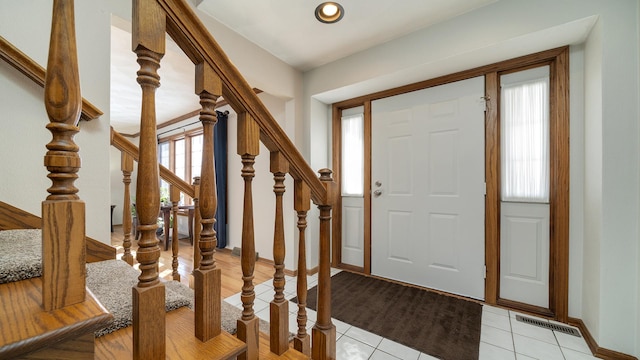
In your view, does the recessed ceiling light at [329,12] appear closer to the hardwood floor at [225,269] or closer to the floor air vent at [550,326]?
the hardwood floor at [225,269]

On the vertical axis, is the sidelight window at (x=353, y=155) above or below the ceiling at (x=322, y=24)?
below

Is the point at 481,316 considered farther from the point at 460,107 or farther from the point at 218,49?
the point at 218,49

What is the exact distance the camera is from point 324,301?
4.05 ft

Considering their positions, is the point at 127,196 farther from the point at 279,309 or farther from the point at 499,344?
the point at 499,344

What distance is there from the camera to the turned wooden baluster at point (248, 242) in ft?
2.80

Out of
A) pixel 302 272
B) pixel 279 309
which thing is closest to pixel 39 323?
pixel 279 309

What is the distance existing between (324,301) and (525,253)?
1.96m

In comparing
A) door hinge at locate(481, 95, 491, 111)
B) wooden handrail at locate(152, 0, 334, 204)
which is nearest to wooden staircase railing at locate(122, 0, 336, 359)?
wooden handrail at locate(152, 0, 334, 204)

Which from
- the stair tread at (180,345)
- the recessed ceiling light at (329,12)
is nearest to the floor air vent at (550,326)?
the stair tread at (180,345)

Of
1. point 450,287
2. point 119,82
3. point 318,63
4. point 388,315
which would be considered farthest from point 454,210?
point 119,82

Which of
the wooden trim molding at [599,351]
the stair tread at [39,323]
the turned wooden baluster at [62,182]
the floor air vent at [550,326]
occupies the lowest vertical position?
the floor air vent at [550,326]

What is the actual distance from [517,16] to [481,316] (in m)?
2.33

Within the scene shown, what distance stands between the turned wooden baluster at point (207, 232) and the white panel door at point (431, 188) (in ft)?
7.55

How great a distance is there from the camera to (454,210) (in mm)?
2447
